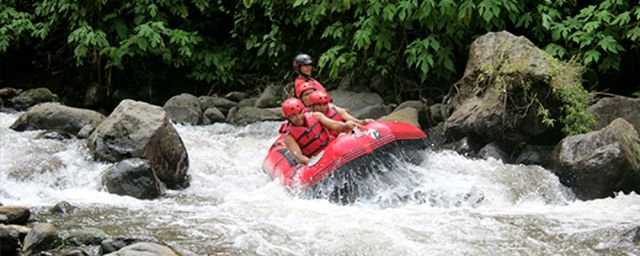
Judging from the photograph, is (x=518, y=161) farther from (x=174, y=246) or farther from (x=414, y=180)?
(x=174, y=246)

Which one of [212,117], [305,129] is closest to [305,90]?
[305,129]

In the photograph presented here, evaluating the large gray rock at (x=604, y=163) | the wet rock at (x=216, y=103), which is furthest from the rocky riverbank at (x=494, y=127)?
the wet rock at (x=216, y=103)

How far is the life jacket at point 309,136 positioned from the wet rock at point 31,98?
534 cm

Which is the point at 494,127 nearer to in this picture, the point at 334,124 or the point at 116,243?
the point at 334,124

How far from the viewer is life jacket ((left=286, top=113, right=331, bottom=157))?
6.93 meters

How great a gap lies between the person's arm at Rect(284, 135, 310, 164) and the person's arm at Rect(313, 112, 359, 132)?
0.35 meters

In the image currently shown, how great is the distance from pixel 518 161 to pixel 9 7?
7.89 meters

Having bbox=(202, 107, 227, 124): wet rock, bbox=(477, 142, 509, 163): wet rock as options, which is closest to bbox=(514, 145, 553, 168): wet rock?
bbox=(477, 142, 509, 163): wet rock

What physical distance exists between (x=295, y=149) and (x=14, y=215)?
8.65ft

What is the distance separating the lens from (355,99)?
31.7ft

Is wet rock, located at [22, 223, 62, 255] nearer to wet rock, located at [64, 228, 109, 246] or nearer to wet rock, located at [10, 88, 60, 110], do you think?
wet rock, located at [64, 228, 109, 246]

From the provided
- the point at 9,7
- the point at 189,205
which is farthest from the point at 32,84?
the point at 189,205

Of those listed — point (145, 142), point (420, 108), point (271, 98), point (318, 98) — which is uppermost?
point (318, 98)

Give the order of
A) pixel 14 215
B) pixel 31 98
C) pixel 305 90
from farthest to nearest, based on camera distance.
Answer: pixel 31 98
pixel 305 90
pixel 14 215
